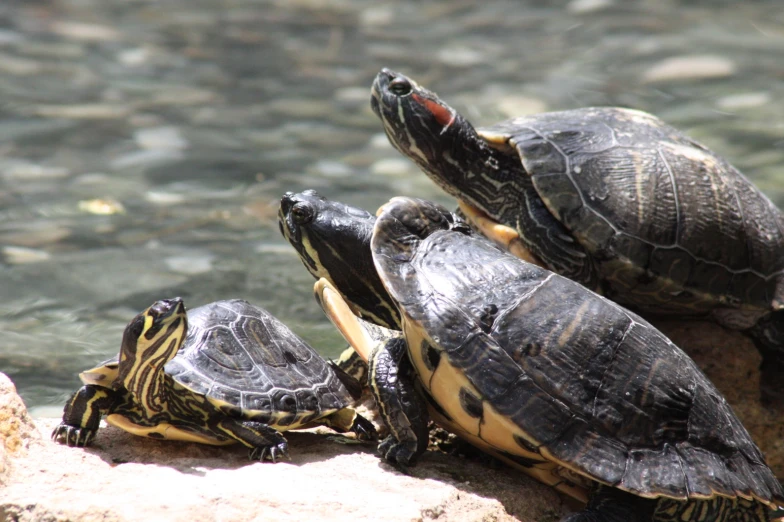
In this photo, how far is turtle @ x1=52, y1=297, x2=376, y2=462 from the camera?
8.36ft

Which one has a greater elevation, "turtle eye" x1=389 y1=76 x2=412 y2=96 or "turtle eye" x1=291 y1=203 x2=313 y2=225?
"turtle eye" x1=389 y1=76 x2=412 y2=96

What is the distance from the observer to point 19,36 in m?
9.76

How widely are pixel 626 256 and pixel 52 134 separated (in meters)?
5.61

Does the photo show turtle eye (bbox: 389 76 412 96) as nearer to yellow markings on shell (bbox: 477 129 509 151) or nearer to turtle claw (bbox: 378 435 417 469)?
yellow markings on shell (bbox: 477 129 509 151)

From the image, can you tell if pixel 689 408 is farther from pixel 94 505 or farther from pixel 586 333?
pixel 94 505

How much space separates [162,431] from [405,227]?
3.35ft

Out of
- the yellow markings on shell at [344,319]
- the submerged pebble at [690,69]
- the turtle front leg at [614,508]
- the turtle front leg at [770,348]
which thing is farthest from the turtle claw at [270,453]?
the submerged pebble at [690,69]

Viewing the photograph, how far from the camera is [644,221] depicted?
11.7ft

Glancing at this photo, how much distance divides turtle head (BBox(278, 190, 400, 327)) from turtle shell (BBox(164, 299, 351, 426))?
0.30 meters

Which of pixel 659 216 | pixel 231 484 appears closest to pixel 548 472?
pixel 231 484

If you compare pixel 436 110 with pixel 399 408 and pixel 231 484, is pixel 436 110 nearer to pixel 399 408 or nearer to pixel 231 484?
pixel 399 408

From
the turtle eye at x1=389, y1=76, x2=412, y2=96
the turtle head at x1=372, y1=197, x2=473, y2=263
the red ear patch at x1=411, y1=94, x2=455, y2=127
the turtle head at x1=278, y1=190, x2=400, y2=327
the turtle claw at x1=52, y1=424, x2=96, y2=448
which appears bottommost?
the turtle claw at x1=52, y1=424, x2=96, y2=448

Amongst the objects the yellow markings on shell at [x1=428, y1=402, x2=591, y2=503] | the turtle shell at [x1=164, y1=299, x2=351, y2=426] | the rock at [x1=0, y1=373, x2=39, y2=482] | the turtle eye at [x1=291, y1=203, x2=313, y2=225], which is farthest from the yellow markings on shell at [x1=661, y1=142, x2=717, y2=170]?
the rock at [x1=0, y1=373, x2=39, y2=482]

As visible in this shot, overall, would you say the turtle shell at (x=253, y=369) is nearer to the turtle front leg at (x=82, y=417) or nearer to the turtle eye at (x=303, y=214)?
the turtle front leg at (x=82, y=417)
